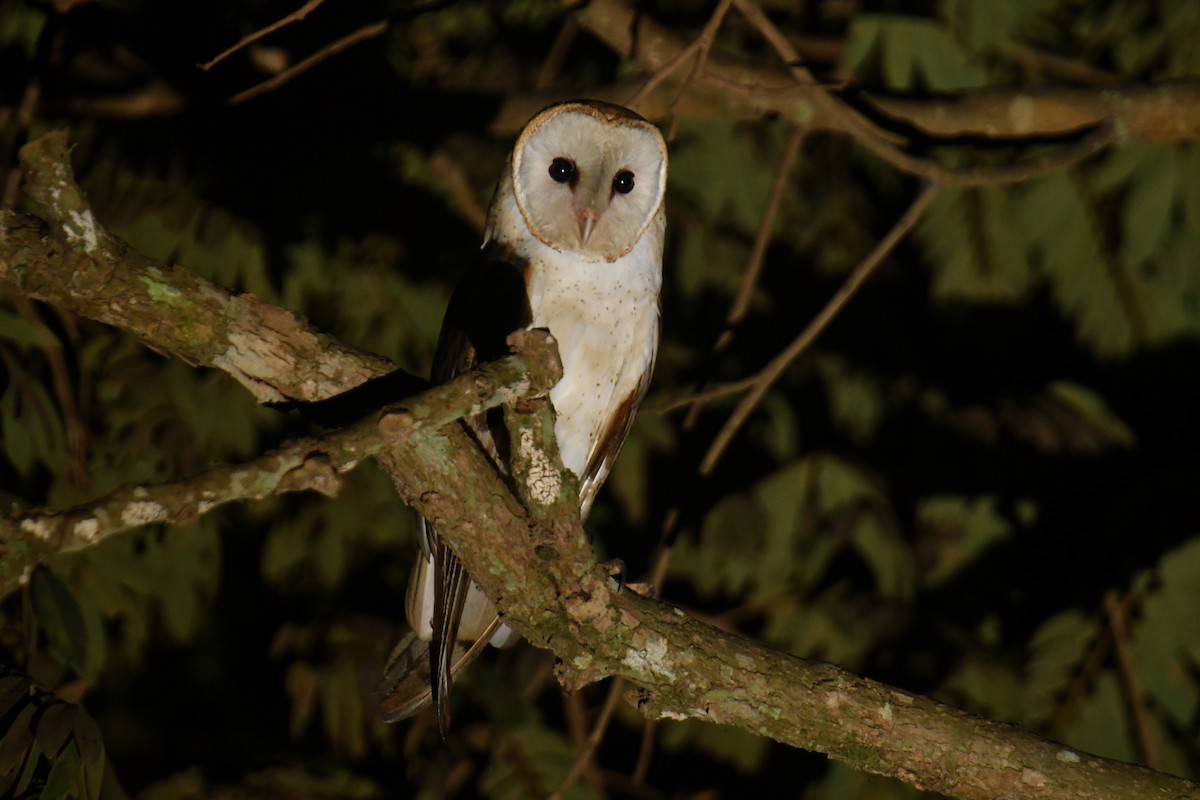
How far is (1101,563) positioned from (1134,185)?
1.22 meters

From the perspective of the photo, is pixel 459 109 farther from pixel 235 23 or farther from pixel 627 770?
pixel 627 770

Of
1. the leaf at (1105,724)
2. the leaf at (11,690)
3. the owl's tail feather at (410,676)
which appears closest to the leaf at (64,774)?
the leaf at (11,690)

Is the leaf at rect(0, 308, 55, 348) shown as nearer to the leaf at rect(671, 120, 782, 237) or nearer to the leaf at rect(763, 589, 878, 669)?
the leaf at rect(763, 589, 878, 669)

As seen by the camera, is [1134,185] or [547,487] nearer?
→ [547,487]

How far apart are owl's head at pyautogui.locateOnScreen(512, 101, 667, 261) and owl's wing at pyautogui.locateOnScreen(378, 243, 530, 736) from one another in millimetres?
138

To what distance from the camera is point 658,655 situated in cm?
205

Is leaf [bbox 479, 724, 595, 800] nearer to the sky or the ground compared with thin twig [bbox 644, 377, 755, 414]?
nearer to the ground

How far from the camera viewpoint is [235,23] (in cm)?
412

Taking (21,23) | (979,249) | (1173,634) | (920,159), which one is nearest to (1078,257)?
(979,249)

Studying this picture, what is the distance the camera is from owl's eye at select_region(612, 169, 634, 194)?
105 inches

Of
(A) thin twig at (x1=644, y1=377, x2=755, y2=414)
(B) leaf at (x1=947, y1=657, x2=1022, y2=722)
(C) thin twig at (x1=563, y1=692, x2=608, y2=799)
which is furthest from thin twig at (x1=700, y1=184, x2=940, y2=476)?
(C) thin twig at (x1=563, y1=692, x2=608, y2=799)

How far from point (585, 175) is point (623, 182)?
0.12 m

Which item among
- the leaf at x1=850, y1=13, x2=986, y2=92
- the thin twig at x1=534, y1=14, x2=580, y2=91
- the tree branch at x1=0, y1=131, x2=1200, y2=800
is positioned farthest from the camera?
the thin twig at x1=534, y1=14, x2=580, y2=91

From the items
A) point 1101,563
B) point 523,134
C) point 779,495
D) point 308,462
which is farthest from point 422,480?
point 1101,563
